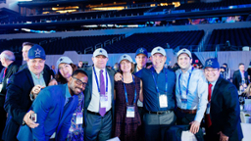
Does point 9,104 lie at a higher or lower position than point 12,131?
higher

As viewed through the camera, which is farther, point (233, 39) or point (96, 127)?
point (233, 39)

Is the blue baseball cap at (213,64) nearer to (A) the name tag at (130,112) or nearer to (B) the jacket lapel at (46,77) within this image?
(A) the name tag at (130,112)

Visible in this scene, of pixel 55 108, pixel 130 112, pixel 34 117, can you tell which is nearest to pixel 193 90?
pixel 130 112

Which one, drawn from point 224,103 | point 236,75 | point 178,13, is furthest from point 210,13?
point 224,103

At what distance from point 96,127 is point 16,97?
1.02m

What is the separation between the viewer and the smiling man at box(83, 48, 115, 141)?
7.01ft

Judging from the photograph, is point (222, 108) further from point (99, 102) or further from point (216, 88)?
point (99, 102)

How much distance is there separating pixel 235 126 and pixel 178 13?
13.6 meters

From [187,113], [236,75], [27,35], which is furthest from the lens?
[27,35]

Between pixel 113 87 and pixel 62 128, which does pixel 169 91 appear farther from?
pixel 62 128

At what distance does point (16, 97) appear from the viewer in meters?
1.57

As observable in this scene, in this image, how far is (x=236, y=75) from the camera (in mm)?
5574

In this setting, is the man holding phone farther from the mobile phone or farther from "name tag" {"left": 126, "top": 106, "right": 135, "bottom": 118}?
"name tag" {"left": 126, "top": 106, "right": 135, "bottom": 118}

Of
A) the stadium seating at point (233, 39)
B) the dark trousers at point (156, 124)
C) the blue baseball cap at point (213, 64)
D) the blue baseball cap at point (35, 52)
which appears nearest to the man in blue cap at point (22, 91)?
the blue baseball cap at point (35, 52)
